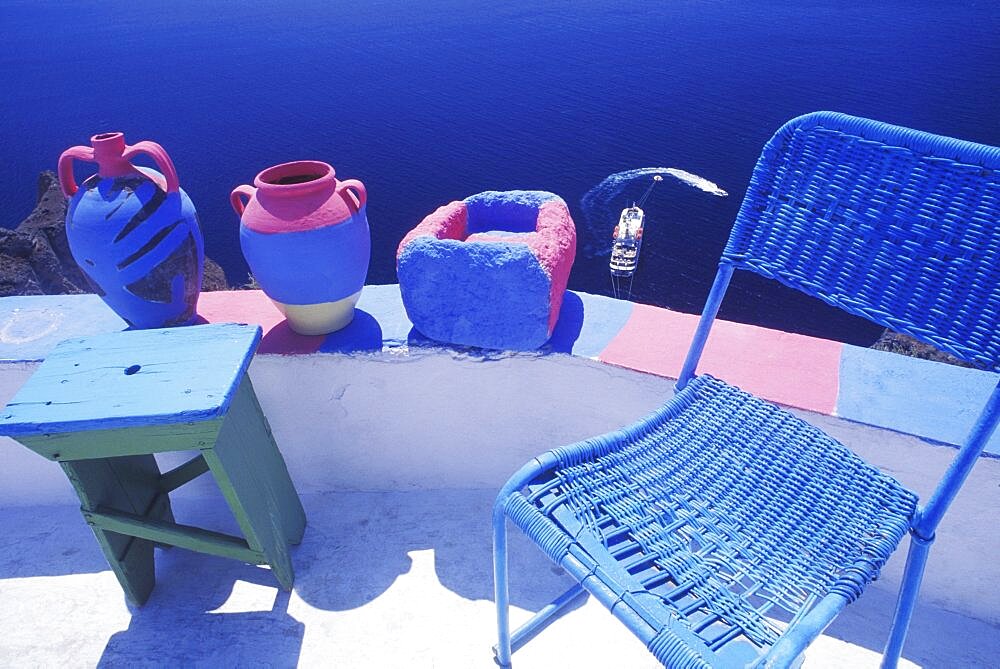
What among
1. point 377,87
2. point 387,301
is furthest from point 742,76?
point 387,301

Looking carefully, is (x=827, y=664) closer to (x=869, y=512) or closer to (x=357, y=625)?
(x=869, y=512)

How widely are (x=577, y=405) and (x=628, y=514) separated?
0.60 metres

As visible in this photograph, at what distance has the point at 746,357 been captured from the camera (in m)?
1.49

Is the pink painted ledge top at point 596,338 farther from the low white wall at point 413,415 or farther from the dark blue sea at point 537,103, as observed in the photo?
the dark blue sea at point 537,103

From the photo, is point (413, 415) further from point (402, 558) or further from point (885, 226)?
point (885, 226)

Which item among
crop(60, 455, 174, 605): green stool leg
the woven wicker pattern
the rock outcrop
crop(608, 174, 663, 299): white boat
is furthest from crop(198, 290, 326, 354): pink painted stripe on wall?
crop(608, 174, 663, 299): white boat

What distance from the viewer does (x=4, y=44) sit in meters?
32.8

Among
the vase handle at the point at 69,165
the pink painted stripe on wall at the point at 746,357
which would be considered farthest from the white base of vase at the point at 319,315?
the pink painted stripe on wall at the point at 746,357

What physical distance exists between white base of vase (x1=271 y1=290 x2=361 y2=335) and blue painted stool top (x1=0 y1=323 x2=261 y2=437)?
0.23 meters

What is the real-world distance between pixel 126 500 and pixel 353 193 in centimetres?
90

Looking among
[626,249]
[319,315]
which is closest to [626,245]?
[626,249]

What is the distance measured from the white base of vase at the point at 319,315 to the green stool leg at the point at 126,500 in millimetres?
487

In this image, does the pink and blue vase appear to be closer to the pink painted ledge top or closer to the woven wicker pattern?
the pink painted ledge top

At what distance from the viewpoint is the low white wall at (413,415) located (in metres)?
1.55
